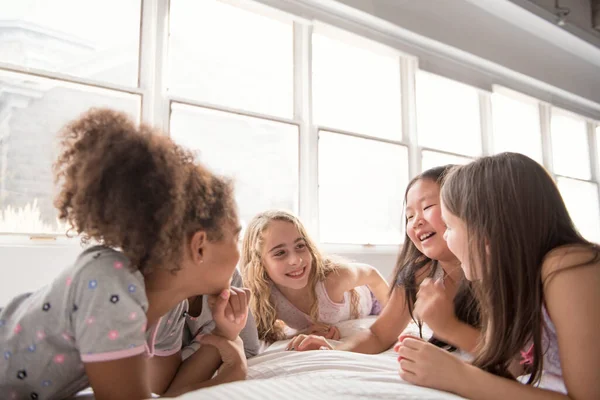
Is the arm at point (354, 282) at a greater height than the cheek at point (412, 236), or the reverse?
the cheek at point (412, 236)

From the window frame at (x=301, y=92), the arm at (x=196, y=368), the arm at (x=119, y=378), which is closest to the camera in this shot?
the arm at (x=119, y=378)

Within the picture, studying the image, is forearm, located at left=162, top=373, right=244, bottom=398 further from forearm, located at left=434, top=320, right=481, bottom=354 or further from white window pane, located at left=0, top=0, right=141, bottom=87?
white window pane, located at left=0, top=0, right=141, bottom=87

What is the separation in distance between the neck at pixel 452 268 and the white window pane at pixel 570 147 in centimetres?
435

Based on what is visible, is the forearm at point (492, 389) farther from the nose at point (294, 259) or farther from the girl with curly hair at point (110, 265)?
the nose at point (294, 259)

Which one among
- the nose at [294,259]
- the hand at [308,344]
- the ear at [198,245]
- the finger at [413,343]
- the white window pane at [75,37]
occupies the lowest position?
the hand at [308,344]

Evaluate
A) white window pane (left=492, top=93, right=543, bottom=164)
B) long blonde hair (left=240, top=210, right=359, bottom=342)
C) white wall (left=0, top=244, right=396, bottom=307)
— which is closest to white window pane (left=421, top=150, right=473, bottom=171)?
white window pane (left=492, top=93, right=543, bottom=164)

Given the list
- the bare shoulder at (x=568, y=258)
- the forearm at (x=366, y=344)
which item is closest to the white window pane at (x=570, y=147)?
the forearm at (x=366, y=344)

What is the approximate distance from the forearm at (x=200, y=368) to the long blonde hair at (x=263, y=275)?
0.68 meters

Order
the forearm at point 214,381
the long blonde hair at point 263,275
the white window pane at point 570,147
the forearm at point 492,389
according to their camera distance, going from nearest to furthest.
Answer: the forearm at point 492,389 → the forearm at point 214,381 → the long blonde hair at point 263,275 → the white window pane at point 570,147

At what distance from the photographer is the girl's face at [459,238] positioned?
3.75 ft

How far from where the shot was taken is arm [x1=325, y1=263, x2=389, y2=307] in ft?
7.36

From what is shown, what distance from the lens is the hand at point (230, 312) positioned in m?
1.23

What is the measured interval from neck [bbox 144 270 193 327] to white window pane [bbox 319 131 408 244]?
2462 mm

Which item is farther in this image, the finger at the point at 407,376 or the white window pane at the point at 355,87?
the white window pane at the point at 355,87
